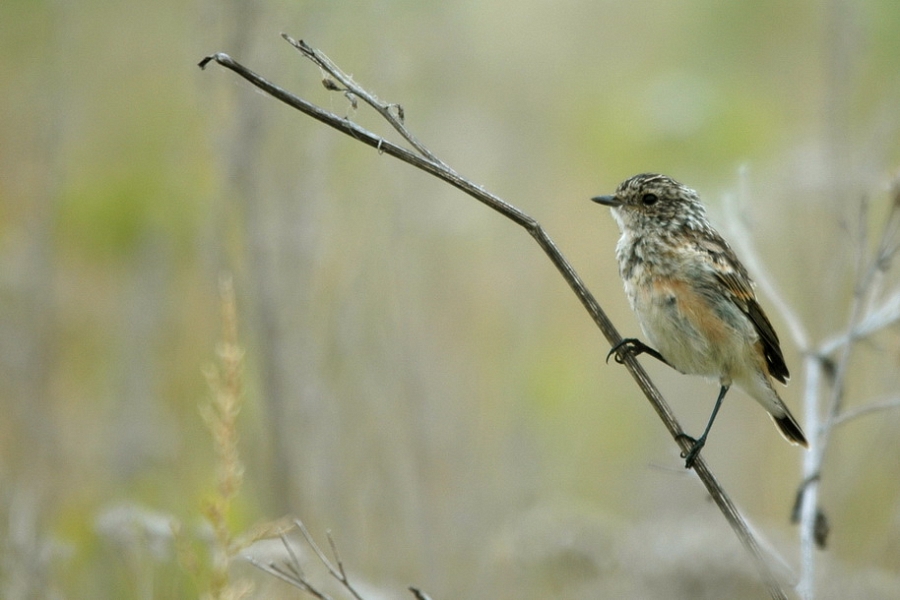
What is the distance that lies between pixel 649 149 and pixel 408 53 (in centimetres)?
168

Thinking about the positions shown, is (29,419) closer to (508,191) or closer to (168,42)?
(508,191)

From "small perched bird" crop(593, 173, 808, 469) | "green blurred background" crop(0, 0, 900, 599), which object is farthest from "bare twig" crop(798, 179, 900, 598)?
"small perched bird" crop(593, 173, 808, 469)

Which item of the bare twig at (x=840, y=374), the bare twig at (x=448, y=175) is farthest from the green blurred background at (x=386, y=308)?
the bare twig at (x=448, y=175)

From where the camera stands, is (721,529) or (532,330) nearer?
(721,529)

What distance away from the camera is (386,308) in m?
4.65

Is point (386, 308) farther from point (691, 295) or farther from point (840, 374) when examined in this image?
point (840, 374)

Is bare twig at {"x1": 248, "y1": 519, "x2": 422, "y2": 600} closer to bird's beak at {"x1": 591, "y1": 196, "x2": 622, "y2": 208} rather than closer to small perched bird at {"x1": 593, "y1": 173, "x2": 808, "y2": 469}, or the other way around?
small perched bird at {"x1": 593, "y1": 173, "x2": 808, "y2": 469}

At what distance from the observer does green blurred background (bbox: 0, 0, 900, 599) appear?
14.0 feet

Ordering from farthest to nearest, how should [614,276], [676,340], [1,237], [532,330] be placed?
[614,276], [532,330], [1,237], [676,340]

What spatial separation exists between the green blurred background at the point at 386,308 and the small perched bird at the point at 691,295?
0.29m

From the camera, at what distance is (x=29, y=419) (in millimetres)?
4352

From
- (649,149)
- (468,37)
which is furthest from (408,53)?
(649,149)

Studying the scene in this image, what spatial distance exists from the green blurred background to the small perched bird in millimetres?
289

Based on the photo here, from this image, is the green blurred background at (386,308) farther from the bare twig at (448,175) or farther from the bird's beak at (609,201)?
the bare twig at (448,175)
